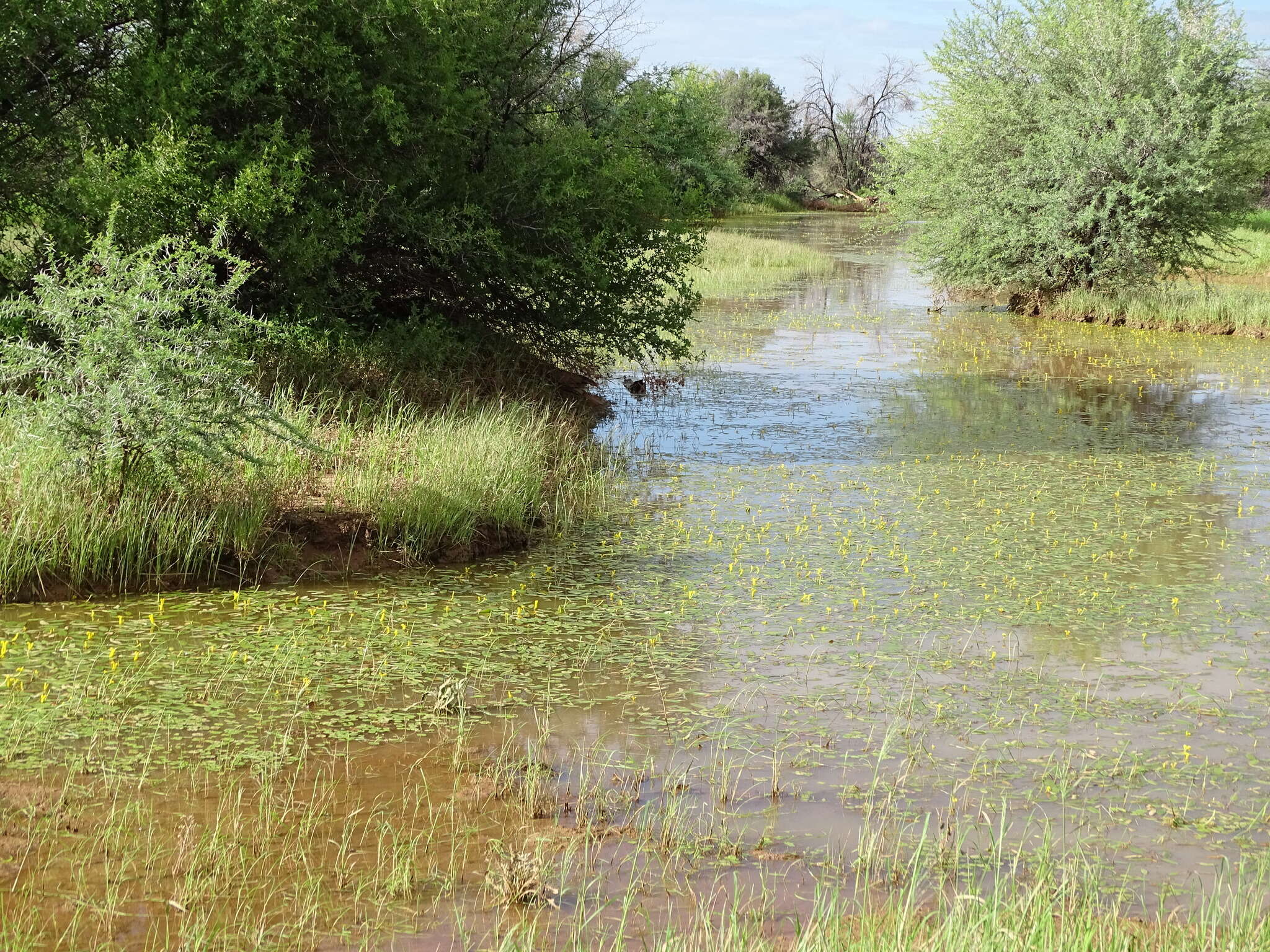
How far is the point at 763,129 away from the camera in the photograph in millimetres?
68625

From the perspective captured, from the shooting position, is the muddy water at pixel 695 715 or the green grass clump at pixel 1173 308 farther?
the green grass clump at pixel 1173 308

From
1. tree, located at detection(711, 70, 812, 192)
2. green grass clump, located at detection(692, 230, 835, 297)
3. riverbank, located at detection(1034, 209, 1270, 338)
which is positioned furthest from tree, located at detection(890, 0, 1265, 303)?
tree, located at detection(711, 70, 812, 192)

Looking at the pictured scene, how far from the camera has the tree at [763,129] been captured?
6844 cm

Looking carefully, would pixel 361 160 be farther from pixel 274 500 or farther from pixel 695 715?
pixel 695 715

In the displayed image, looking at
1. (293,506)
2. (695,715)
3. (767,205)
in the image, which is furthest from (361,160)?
(767,205)

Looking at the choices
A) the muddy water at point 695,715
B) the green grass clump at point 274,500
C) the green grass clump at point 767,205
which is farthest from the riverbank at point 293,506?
the green grass clump at point 767,205

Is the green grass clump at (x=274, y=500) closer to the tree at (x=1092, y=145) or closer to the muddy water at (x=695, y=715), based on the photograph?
the muddy water at (x=695, y=715)

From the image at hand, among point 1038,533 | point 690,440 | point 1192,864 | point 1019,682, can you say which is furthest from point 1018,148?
point 1192,864

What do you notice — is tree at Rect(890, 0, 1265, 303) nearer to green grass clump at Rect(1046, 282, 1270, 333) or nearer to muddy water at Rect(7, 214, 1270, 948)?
green grass clump at Rect(1046, 282, 1270, 333)

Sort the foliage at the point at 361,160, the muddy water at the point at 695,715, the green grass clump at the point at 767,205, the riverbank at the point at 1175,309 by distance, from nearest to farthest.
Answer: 1. the muddy water at the point at 695,715
2. the foliage at the point at 361,160
3. the riverbank at the point at 1175,309
4. the green grass clump at the point at 767,205

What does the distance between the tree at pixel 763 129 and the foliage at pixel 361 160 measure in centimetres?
5471

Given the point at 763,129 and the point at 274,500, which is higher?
the point at 763,129

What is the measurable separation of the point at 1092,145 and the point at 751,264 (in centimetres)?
1184

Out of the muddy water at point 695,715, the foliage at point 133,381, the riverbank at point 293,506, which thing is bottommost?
the muddy water at point 695,715
